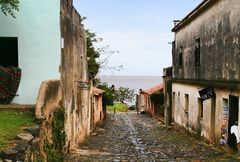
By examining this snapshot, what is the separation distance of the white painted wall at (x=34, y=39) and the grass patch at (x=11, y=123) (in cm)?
145

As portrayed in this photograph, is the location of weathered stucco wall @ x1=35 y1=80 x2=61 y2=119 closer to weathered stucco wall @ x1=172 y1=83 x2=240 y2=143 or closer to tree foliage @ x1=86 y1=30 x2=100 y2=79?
weathered stucco wall @ x1=172 y1=83 x2=240 y2=143

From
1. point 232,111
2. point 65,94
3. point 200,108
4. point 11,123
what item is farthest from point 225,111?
point 11,123

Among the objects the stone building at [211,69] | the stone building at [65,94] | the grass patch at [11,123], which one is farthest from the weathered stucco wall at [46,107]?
the stone building at [211,69]

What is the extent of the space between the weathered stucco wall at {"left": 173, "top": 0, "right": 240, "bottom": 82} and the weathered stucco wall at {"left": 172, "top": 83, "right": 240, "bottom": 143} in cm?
71

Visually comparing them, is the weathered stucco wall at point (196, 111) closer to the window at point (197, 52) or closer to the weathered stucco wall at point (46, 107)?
the window at point (197, 52)

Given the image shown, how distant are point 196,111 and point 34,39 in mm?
11271

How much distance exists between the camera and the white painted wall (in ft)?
39.4

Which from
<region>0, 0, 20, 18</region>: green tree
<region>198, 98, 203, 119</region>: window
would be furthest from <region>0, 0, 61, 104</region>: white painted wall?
<region>198, 98, 203, 119</region>: window

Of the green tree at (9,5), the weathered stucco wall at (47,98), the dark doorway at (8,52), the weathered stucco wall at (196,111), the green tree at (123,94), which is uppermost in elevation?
the green tree at (9,5)

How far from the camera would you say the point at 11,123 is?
9422 millimetres

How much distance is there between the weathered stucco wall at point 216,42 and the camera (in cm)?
1435

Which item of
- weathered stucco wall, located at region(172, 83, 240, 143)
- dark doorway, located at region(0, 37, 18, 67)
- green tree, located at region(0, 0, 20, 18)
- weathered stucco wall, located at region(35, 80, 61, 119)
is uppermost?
green tree, located at region(0, 0, 20, 18)

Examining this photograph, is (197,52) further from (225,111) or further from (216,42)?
(225,111)

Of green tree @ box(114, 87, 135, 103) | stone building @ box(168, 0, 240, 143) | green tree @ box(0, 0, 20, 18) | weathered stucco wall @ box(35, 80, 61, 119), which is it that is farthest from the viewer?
green tree @ box(114, 87, 135, 103)
